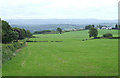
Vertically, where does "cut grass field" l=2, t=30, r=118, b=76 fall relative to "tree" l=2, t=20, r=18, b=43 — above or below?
below

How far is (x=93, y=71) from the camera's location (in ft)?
72.6

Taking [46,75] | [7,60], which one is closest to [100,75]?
[46,75]

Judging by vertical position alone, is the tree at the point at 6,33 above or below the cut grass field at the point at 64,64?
above

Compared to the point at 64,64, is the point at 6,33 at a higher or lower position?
higher

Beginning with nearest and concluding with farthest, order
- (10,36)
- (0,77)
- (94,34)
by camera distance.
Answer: (0,77) → (10,36) → (94,34)

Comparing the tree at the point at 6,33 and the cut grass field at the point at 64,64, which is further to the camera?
the tree at the point at 6,33

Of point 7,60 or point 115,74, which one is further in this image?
point 7,60

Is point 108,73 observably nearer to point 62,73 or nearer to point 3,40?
point 62,73

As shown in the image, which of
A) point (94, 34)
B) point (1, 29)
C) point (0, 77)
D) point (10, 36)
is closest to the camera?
point (0, 77)

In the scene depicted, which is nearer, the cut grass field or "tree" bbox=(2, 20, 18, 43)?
the cut grass field

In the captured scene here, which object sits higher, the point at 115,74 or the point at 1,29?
the point at 1,29

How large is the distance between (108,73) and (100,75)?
1444 mm

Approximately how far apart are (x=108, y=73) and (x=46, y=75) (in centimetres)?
742

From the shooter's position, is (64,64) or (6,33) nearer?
(64,64)
